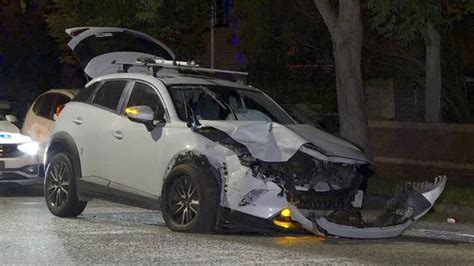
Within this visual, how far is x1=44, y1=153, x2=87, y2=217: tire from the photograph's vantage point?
38.1 feet

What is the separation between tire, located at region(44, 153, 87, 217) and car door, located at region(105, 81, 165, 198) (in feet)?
2.48

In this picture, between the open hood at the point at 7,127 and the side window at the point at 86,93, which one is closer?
the side window at the point at 86,93

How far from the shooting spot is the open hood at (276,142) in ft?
31.8

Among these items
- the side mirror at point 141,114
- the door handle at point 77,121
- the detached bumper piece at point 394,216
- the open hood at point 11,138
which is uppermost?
the side mirror at point 141,114

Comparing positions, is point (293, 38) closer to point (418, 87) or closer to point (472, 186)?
point (418, 87)

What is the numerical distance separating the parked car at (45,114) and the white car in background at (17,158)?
785 millimetres

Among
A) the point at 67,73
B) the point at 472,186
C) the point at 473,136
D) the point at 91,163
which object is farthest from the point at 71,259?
the point at 67,73

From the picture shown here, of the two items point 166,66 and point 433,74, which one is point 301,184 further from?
point 433,74

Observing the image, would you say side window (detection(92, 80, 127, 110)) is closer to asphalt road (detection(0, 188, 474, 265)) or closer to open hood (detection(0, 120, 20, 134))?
asphalt road (detection(0, 188, 474, 265))

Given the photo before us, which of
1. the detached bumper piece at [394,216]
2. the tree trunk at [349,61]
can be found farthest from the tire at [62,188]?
the tree trunk at [349,61]

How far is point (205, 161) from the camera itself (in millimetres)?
10000

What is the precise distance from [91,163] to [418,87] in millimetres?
10826

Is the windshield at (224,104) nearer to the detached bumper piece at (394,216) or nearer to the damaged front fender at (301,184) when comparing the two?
the damaged front fender at (301,184)

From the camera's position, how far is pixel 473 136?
1689 cm
